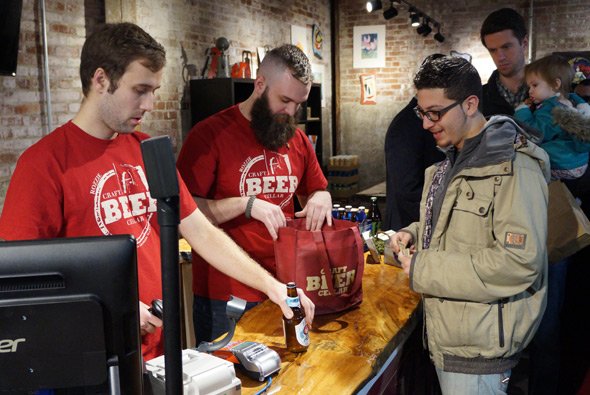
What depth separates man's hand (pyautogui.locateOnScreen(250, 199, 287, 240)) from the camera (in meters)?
2.14

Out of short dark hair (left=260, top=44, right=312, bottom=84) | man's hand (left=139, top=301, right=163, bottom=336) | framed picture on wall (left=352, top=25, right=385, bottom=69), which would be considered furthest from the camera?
framed picture on wall (left=352, top=25, right=385, bottom=69)

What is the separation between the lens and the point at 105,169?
179cm

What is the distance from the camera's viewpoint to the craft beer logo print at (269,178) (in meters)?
2.44

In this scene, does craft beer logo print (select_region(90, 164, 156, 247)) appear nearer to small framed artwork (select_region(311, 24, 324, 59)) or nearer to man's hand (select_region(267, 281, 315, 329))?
man's hand (select_region(267, 281, 315, 329))

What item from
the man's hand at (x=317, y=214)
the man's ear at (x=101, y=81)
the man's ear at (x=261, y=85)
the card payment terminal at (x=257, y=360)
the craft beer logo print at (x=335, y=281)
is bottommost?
the card payment terminal at (x=257, y=360)

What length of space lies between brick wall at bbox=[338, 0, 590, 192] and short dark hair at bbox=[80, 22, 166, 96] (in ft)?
24.6

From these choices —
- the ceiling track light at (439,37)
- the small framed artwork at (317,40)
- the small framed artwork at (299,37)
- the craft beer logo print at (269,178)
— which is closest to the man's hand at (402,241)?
the craft beer logo print at (269,178)

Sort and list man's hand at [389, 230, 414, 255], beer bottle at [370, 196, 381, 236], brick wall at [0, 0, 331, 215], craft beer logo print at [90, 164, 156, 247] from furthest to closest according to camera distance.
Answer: brick wall at [0, 0, 331, 215], beer bottle at [370, 196, 381, 236], man's hand at [389, 230, 414, 255], craft beer logo print at [90, 164, 156, 247]

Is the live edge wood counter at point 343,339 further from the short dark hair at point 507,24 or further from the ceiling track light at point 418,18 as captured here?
the ceiling track light at point 418,18

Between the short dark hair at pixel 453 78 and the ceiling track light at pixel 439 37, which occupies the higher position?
the ceiling track light at pixel 439 37

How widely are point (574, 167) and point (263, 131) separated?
185 centimetres

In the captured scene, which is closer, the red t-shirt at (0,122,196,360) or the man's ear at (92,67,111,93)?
the red t-shirt at (0,122,196,360)

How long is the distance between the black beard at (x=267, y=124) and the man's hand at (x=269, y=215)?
1.02 ft

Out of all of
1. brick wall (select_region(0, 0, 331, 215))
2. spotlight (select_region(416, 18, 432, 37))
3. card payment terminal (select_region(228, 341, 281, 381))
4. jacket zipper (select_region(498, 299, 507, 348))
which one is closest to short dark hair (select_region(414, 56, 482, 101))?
jacket zipper (select_region(498, 299, 507, 348))
